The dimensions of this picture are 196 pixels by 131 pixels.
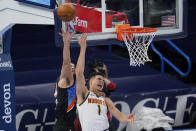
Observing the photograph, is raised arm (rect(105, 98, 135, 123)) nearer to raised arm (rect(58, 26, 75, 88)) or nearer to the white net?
raised arm (rect(58, 26, 75, 88))

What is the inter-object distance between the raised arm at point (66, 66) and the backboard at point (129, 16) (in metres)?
0.73

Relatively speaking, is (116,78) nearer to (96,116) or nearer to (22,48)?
(22,48)

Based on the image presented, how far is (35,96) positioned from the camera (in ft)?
24.3

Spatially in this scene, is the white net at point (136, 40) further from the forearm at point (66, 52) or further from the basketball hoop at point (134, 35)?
the forearm at point (66, 52)

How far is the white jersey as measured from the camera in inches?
212

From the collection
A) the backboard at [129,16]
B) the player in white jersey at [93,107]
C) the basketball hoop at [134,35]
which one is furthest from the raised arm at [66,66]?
the basketball hoop at [134,35]

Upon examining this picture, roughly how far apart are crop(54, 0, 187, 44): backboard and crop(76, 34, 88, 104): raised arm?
0.84m

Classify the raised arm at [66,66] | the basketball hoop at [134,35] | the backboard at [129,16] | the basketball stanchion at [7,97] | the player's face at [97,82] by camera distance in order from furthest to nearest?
1. the basketball hoop at [134,35]
2. the backboard at [129,16]
3. the basketball stanchion at [7,97]
4. the player's face at [97,82]
5. the raised arm at [66,66]

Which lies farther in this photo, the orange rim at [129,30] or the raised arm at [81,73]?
the orange rim at [129,30]

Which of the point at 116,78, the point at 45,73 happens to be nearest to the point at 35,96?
the point at 45,73

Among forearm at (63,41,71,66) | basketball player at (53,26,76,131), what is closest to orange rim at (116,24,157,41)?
basketball player at (53,26,76,131)

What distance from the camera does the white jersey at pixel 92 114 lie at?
17.6ft

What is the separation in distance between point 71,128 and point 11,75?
3.34 feet

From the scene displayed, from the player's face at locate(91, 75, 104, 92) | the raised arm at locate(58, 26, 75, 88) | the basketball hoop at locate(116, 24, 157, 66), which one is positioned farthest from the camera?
the basketball hoop at locate(116, 24, 157, 66)
